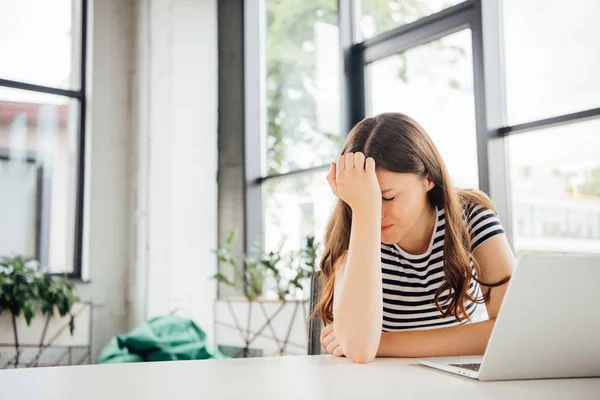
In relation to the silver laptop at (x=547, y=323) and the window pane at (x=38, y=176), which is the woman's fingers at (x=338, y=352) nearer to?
the silver laptop at (x=547, y=323)

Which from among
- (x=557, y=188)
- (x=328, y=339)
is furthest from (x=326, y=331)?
(x=557, y=188)

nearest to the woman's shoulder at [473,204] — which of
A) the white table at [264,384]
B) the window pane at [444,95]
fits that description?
the white table at [264,384]

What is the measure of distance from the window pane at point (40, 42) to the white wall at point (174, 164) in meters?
0.39

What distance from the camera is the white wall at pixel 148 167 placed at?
3525 mm

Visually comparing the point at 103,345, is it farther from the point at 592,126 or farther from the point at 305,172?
the point at 592,126

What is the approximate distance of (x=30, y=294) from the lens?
9.97ft

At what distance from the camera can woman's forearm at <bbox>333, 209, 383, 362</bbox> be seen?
3.66 feet

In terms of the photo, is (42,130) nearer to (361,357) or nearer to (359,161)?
(359,161)

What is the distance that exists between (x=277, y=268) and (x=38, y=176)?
1472mm

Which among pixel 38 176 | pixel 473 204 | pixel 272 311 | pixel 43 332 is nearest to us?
pixel 473 204

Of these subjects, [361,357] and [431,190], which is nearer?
[361,357]

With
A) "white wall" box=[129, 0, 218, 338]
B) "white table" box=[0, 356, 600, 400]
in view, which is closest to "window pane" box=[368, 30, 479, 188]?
"white wall" box=[129, 0, 218, 338]

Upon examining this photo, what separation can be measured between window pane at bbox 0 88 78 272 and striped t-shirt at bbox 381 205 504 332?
2527 mm

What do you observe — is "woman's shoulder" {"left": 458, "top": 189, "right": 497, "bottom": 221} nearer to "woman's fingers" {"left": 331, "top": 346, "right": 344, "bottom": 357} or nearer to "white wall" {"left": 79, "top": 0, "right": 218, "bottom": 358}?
"woman's fingers" {"left": 331, "top": 346, "right": 344, "bottom": 357}
